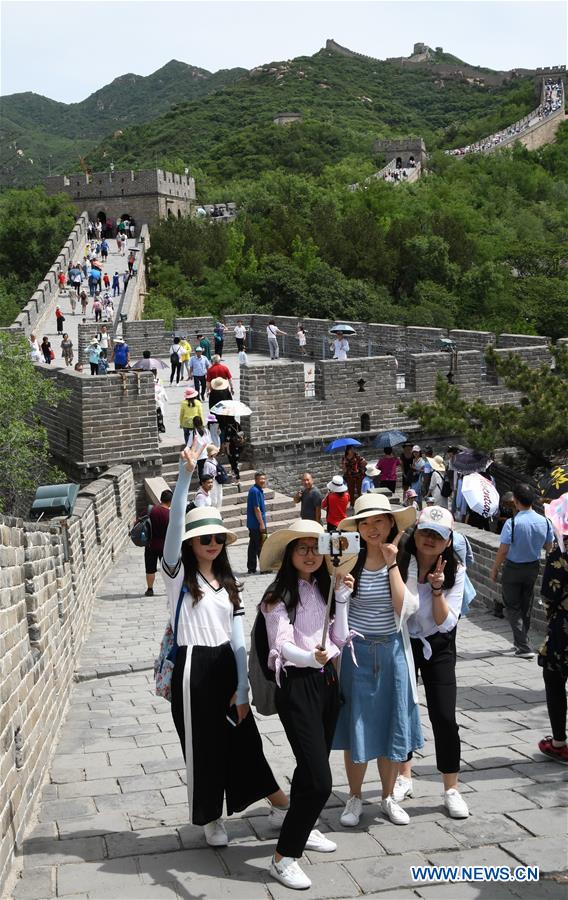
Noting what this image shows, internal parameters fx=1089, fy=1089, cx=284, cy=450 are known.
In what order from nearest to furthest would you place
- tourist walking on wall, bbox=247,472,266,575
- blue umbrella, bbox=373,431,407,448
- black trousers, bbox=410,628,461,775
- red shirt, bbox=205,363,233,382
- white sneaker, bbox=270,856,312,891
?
white sneaker, bbox=270,856,312,891, black trousers, bbox=410,628,461,775, tourist walking on wall, bbox=247,472,266,575, blue umbrella, bbox=373,431,407,448, red shirt, bbox=205,363,233,382

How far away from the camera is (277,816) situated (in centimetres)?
501

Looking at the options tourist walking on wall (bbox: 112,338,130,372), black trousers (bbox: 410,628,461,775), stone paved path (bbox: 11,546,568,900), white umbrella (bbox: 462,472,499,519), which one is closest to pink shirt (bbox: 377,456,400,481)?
white umbrella (bbox: 462,472,499,519)

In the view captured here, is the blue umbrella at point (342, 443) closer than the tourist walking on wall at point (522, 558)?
No

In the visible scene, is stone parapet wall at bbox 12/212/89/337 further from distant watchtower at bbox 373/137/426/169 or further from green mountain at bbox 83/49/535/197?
distant watchtower at bbox 373/137/426/169

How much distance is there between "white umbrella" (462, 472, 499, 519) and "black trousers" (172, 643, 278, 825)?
28.6ft

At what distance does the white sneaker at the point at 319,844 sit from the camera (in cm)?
464

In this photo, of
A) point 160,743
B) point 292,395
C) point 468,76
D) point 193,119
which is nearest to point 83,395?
point 292,395

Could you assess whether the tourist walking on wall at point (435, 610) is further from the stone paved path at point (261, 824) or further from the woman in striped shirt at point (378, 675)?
the stone paved path at point (261, 824)

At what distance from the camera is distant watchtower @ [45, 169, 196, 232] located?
2239 inches

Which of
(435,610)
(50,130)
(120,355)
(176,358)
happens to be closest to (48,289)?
(176,358)

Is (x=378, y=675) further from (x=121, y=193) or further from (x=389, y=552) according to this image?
(x=121, y=193)

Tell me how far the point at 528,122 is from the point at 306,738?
99.0 m

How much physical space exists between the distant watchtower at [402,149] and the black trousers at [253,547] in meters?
78.3

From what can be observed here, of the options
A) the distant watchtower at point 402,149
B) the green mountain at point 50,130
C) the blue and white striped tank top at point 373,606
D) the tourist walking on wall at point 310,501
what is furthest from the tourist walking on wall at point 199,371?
the green mountain at point 50,130
